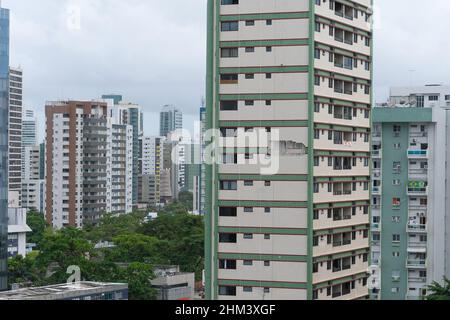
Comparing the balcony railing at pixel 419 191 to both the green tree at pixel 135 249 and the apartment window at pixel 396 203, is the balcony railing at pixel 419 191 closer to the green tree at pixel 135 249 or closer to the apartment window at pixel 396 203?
the apartment window at pixel 396 203

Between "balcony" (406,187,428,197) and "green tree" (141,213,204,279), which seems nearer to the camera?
"balcony" (406,187,428,197)

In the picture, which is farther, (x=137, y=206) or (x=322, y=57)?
(x=137, y=206)

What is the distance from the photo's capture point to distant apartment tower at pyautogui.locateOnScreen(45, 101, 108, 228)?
10.3 m

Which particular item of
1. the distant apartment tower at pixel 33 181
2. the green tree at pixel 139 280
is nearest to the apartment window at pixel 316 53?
the green tree at pixel 139 280

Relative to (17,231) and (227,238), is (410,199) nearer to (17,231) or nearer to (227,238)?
(227,238)

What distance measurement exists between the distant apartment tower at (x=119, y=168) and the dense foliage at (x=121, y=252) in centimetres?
131

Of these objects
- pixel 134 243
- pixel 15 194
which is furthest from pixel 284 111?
pixel 15 194

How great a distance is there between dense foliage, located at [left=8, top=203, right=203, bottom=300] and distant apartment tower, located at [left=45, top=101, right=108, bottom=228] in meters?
0.76

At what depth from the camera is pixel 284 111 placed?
4.59 m

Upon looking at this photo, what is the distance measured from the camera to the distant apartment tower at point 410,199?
22.6ft

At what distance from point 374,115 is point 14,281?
11.4 ft

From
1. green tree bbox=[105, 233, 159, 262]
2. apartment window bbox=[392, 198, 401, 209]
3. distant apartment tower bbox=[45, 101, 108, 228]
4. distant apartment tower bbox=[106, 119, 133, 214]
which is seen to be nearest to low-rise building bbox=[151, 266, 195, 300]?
green tree bbox=[105, 233, 159, 262]

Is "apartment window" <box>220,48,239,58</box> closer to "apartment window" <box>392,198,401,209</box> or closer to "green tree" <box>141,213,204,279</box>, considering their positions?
"apartment window" <box>392,198,401,209</box>

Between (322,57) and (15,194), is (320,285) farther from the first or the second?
(15,194)
